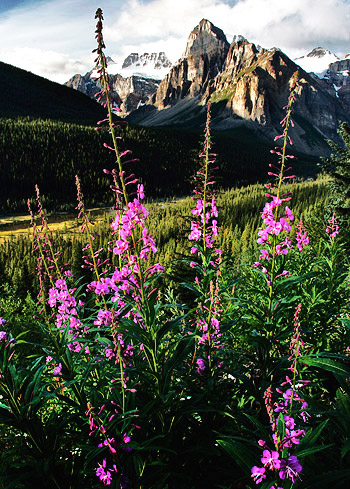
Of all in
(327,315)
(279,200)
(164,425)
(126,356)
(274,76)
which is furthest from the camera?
(274,76)

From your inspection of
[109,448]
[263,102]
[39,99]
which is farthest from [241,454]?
[263,102]

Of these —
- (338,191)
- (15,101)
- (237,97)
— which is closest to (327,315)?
(338,191)

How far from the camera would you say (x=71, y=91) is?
11094 cm

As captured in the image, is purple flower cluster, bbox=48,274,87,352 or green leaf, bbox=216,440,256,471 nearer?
green leaf, bbox=216,440,256,471

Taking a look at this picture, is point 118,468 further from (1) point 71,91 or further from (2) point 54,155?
(1) point 71,91

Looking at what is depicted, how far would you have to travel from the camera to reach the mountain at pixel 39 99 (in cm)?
8628

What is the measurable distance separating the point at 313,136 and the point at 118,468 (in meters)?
195

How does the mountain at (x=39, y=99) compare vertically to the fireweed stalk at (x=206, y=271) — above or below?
above

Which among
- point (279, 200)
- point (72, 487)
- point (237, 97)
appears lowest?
point (72, 487)

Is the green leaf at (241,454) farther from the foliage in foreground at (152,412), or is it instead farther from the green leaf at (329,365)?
the green leaf at (329,365)

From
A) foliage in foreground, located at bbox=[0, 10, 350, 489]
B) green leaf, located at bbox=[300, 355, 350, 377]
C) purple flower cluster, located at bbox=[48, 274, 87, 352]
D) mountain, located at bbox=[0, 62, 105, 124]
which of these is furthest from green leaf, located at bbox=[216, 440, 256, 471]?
mountain, located at bbox=[0, 62, 105, 124]

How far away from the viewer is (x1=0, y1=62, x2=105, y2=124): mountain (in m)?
86.3

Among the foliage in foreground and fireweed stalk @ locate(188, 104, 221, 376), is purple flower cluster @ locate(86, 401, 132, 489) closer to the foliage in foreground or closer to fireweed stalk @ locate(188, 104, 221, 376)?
the foliage in foreground

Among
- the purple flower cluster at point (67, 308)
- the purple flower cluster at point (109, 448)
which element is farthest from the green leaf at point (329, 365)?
the purple flower cluster at point (67, 308)
